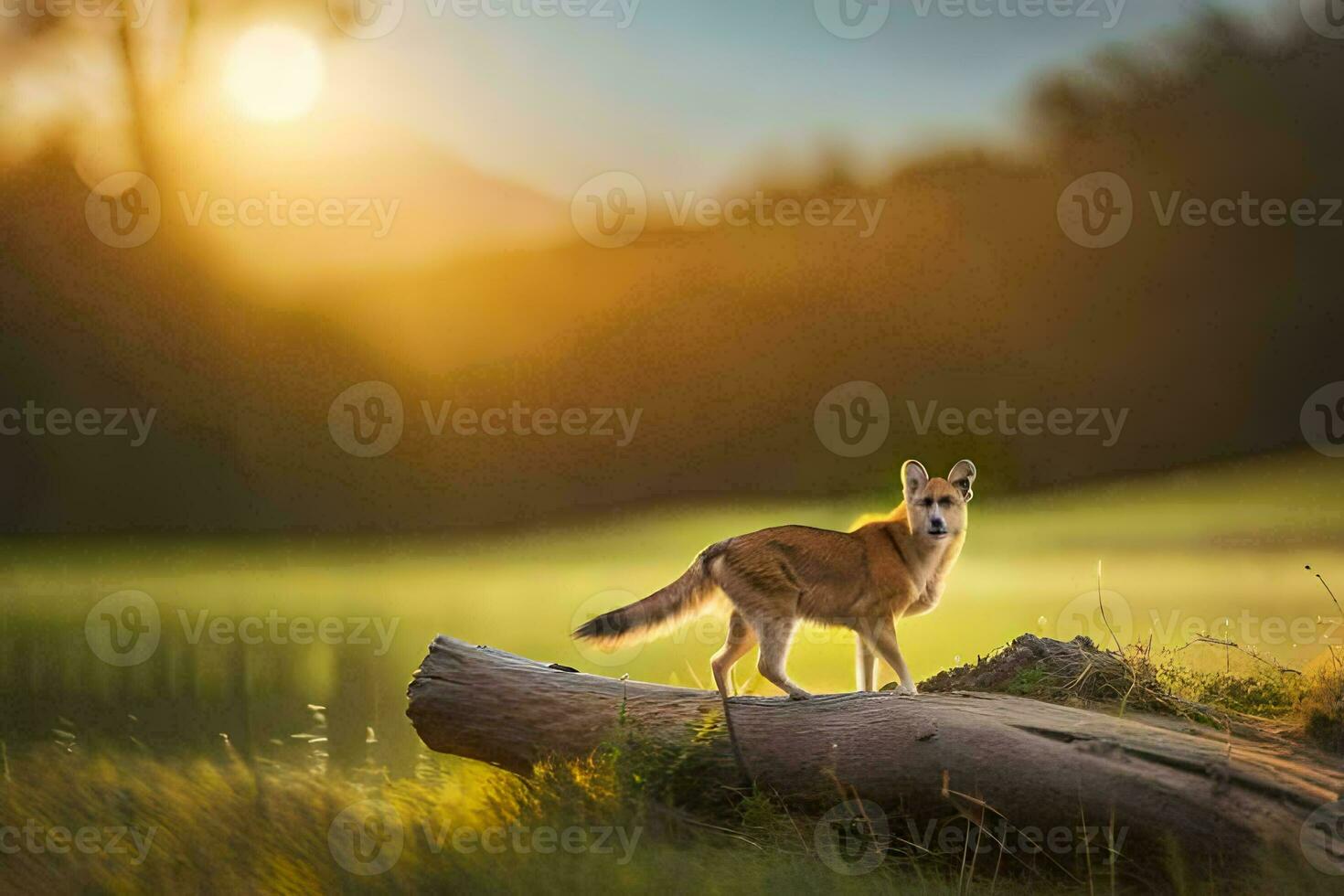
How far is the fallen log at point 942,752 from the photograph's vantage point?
21.7ft

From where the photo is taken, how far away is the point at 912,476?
904 centimetres

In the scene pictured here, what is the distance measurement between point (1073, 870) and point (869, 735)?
1328 millimetres

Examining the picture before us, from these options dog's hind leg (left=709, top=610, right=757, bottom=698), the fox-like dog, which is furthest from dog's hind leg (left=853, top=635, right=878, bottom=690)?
dog's hind leg (left=709, top=610, right=757, bottom=698)

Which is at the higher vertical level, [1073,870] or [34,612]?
[34,612]

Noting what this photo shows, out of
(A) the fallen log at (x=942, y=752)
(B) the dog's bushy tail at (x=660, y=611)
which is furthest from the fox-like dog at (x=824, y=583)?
(A) the fallen log at (x=942, y=752)

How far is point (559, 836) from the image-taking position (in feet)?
22.2

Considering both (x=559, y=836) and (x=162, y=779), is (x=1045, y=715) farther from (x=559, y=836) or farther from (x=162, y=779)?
(x=162, y=779)

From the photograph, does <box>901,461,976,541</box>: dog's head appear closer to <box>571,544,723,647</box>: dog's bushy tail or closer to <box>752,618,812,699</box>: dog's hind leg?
<box>752,618,812,699</box>: dog's hind leg

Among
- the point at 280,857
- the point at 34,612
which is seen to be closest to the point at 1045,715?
the point at 280,857

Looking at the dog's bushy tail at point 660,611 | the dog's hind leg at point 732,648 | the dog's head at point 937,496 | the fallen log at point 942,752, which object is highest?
the dog's head at point 937,496

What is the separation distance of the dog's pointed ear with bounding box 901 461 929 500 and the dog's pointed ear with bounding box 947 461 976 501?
193 mm

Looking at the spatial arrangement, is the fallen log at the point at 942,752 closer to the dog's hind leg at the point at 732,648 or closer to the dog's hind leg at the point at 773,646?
the dog's hind leg at the point at 773,646

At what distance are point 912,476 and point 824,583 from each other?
112cm

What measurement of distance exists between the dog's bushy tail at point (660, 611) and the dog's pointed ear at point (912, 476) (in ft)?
5.17
